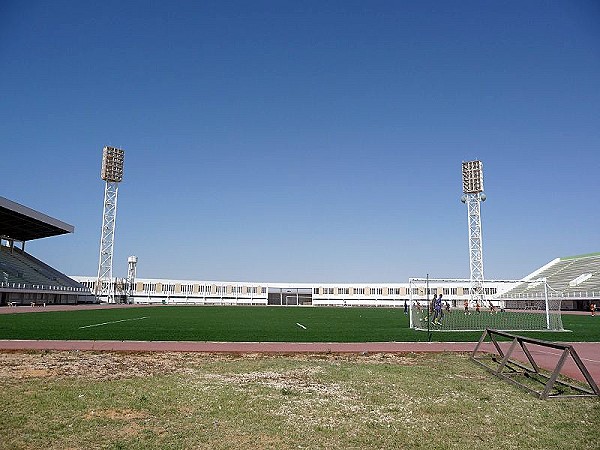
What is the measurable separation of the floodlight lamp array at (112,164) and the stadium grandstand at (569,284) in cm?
5900

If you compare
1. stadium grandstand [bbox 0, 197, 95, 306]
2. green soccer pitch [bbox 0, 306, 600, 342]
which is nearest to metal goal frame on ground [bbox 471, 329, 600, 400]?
green soccer pitch [bbox 0, 306, 600, 342]

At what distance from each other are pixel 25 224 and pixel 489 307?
59019 millimetres

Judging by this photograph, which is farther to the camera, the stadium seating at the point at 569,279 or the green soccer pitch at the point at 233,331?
the stadium seating at the point at 569,279

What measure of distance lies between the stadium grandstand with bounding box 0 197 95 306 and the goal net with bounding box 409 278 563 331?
42616 millimetres

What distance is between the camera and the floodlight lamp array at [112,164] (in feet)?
235

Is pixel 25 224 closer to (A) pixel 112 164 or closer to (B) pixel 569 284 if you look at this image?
(A) pixel 112 164

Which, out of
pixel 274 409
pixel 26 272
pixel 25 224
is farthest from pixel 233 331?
pixel 25 224

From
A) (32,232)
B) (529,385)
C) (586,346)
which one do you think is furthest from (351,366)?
(32,232)

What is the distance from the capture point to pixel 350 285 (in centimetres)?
10369

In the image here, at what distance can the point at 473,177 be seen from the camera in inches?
2640

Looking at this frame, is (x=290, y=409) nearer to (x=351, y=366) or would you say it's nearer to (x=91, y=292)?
(x=351, y=366)

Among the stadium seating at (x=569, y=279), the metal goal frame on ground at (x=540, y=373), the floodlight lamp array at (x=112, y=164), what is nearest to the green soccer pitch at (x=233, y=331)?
the metal goal frame on ground at (x=540, y=373)

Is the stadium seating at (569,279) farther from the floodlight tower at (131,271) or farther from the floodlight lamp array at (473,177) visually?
the floodlight tower at (131,271)

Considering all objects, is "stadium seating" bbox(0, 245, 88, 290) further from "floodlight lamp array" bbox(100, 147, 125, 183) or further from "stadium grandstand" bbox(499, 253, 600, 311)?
"stadium grandstand" bbox(499, 253, 600, 311)
